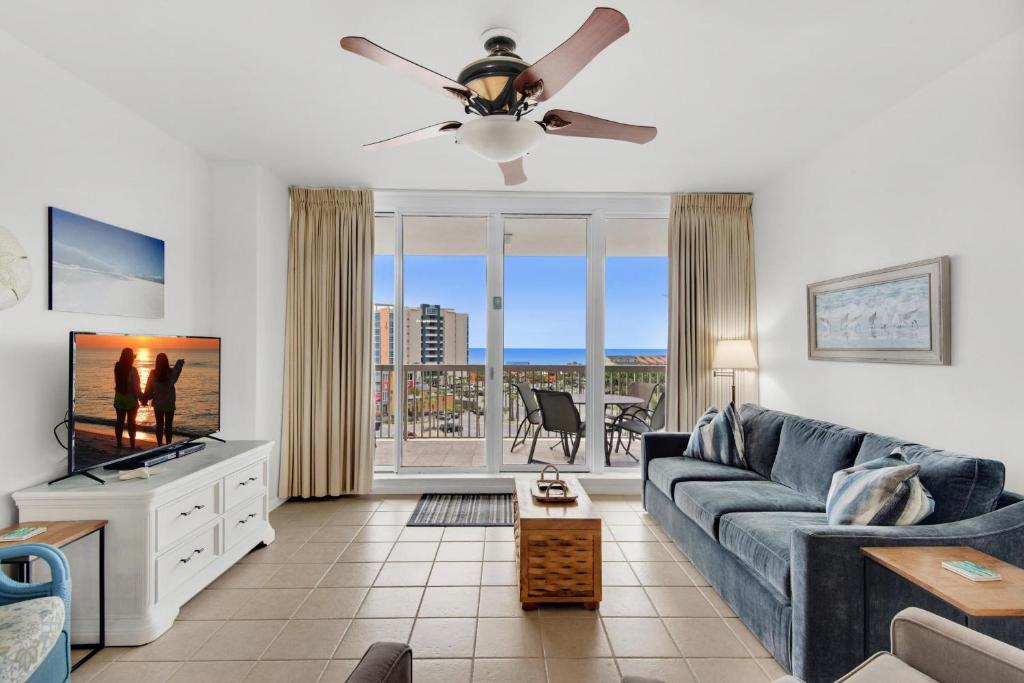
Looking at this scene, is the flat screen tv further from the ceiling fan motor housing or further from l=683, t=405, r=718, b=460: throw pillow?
l=683, t=405, r=718, b=460: throw pillow

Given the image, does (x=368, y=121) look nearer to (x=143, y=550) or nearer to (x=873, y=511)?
(x=143, y=550)

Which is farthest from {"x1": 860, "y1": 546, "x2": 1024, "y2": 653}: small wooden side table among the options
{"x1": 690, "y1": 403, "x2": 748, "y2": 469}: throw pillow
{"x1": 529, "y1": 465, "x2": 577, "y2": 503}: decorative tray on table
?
{"x1": 690, "y1": 403, "x2": 748, "y2": 469}: throw pillow

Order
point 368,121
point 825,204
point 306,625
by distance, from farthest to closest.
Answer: point 825,204
point 368,121
point 306,625

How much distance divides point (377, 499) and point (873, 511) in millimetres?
3545

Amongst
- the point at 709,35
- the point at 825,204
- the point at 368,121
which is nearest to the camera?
the point at 709,35

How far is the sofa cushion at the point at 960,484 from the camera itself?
1.98 meters

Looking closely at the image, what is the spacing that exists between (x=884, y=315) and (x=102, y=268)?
14.3 feet

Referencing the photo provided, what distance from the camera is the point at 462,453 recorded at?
5.37 metres

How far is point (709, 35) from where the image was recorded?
2.23 m

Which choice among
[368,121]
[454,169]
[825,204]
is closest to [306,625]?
[368,121]

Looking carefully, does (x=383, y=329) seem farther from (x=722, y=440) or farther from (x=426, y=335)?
(x=722, y=440)

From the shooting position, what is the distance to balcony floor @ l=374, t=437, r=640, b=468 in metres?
4.88

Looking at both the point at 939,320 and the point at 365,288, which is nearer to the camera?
the point at 939,320

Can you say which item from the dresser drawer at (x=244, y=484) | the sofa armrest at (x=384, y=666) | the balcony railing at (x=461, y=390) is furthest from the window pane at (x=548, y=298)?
the sofa armrest at (x=384, y=666)
